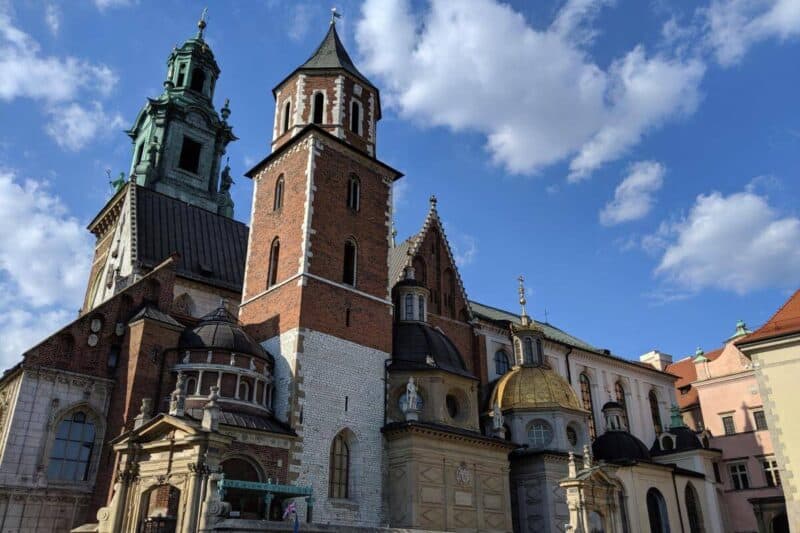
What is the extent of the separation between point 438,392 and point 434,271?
8.63 meters

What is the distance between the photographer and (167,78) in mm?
48625

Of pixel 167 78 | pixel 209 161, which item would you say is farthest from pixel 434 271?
pixel 167 78

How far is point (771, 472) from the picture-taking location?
36531mm

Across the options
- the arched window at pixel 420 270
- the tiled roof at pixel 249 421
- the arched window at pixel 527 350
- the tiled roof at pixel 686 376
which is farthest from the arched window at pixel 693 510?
the tiled roof at pixel 249 421

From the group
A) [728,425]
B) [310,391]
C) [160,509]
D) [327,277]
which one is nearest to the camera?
[160,509]

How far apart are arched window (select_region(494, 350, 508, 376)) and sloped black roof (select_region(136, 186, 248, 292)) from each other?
13.5m

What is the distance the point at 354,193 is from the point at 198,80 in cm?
2655

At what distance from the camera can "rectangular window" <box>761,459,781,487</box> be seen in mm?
36062

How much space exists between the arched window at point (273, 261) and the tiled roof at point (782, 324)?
16768 mm

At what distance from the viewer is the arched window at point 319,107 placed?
29566mm

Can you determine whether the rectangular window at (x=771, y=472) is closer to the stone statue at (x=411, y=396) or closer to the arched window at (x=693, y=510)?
the arched window at (x=693, y=510)

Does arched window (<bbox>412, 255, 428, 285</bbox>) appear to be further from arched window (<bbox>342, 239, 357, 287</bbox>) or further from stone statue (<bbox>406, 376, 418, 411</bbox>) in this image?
stone statue (<bbox>406, 376, 418, 411</bbox>)

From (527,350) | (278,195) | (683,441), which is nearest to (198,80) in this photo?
(278,195)

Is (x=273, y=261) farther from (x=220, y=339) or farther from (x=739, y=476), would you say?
(x=739, y=476)
